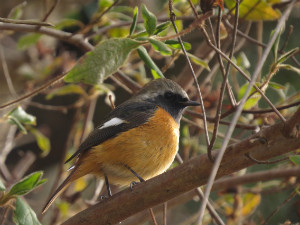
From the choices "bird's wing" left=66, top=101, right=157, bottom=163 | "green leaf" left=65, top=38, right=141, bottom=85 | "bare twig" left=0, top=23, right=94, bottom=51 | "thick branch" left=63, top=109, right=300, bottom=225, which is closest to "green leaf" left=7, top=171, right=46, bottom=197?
"thick branch" left=63, top=109, right=300, bottom=225

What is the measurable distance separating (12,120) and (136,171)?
96 centimetres

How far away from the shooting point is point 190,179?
2.41m

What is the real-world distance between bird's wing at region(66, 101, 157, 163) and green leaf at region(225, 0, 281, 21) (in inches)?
39.8

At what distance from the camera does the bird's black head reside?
4.14 meters

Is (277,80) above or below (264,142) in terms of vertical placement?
below

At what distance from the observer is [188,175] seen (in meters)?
2.41

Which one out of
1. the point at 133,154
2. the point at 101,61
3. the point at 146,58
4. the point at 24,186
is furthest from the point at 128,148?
the point at 101,61

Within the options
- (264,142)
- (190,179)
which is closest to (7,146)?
(190,179)

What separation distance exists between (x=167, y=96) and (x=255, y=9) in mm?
1046

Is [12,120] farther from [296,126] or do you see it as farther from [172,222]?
[172,222]

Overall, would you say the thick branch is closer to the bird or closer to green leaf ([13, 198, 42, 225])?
green leaf ([13, 198, 42, 225])

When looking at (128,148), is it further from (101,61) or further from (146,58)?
(101,61)

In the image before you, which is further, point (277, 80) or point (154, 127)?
point (277, 80)

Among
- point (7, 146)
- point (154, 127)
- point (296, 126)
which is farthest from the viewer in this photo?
point (7, 146)
